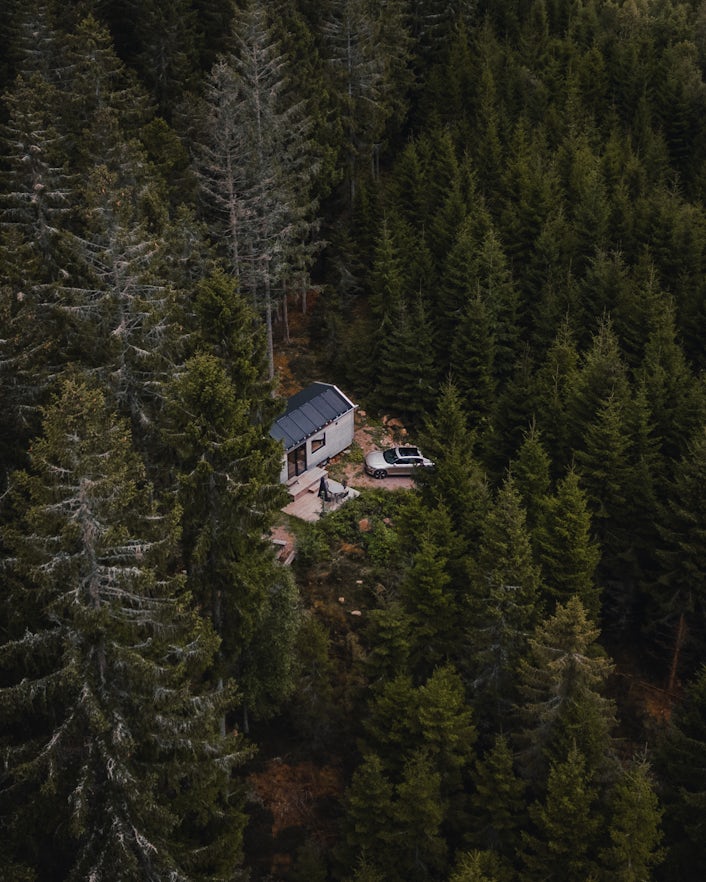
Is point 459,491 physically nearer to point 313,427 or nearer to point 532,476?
point 532,476

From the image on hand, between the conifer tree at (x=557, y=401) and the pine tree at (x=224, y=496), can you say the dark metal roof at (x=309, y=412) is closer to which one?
the conifer tree at (x=557, y=401)

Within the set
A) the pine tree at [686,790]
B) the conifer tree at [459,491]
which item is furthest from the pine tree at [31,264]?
the pine tree at [686,790]

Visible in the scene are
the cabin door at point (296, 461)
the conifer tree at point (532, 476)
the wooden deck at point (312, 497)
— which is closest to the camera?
the conifer tree at point (532, 476)

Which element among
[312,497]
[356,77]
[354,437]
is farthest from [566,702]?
[356,77]

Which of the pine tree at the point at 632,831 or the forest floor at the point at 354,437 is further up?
the forest floor at the point at 354,437

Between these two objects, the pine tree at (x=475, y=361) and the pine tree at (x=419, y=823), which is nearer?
the pine tree at (x=419, y=823)

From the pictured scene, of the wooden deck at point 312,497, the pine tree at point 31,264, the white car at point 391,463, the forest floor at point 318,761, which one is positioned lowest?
the forest floor at point 318,761

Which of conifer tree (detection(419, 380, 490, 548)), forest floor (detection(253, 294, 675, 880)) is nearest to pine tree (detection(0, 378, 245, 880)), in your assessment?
forest floor (detection(253, 294, 675, 880))
